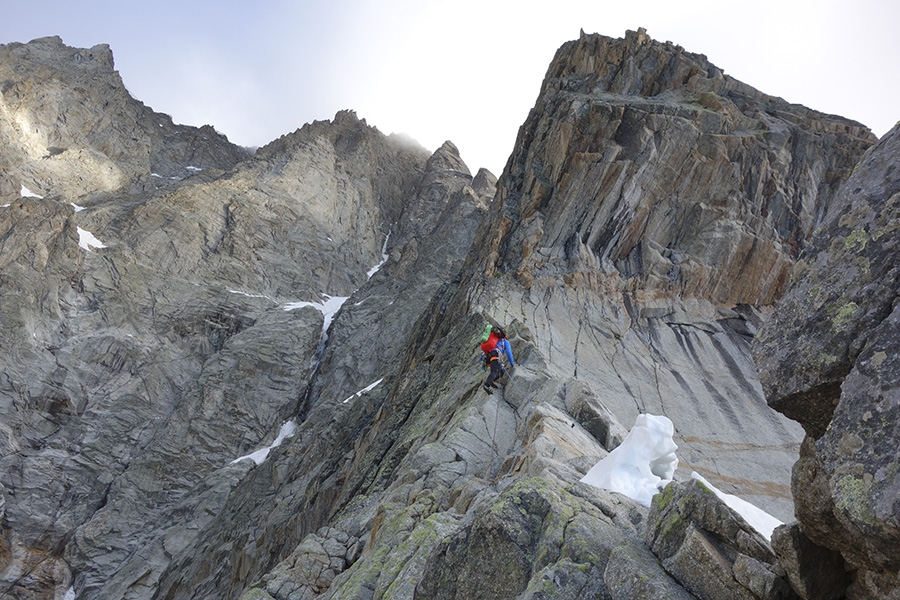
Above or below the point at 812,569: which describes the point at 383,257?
above

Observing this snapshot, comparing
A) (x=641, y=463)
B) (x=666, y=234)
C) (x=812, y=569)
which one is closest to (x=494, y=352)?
(x=641, y=463)

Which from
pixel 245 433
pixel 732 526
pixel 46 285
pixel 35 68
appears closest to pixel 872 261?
pixel 732 526

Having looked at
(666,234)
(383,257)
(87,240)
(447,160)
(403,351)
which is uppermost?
(447,160)

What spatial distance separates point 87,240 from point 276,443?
120 ft

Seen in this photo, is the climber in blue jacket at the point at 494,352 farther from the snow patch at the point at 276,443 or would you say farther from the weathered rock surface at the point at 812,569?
the snow patch at the point at 276,443

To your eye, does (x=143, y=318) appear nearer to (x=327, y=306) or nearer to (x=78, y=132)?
(x=327, y=306)

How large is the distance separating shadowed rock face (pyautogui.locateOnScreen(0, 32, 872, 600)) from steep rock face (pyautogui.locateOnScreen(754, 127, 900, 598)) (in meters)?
1.31

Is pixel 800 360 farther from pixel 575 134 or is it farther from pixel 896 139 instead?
pixel 575 134

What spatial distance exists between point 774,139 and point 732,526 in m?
40.9

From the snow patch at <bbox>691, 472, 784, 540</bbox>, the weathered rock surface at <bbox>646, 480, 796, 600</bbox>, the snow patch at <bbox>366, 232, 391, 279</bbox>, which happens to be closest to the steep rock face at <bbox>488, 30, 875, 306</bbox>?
the snow patch at <bbox>691, 472, 784, 540</bbox>

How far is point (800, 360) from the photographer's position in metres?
5.15

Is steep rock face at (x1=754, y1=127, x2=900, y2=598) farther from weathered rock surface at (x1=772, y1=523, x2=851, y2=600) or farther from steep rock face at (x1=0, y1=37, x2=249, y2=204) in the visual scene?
steep rock face at (x1=0, y1=37, x2=249, y2=204)

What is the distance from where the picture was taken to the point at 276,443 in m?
56.5

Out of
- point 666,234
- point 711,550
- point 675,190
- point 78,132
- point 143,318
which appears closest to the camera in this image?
point 711,550
